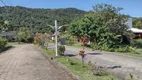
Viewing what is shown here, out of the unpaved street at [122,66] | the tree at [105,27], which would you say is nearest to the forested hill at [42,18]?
the tree at [105,27]

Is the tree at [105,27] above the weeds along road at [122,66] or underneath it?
above

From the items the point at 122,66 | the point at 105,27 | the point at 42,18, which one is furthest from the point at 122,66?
the point at 42,18

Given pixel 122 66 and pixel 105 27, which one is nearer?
pixel 122 66

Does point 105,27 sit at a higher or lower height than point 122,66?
higher

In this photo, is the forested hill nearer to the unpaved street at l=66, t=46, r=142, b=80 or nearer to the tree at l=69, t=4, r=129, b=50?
the tree at l=69, t=4, r=129, b=50

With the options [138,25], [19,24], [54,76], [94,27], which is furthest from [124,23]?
[19,24]

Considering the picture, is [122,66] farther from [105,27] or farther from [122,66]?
[105,27]

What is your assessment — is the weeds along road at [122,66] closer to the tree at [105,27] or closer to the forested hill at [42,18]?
the tree at [105,27]

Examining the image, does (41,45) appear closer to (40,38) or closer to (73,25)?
(40,38)

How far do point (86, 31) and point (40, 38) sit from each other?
7598 millimetres

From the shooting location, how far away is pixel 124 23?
40125mm

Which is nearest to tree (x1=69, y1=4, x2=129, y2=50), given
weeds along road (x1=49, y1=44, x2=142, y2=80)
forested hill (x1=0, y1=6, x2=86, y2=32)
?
weeds along road (x1=49, y1=44, x2=142, y2=80)

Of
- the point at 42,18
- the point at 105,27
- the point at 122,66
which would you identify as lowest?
the point at 122,66

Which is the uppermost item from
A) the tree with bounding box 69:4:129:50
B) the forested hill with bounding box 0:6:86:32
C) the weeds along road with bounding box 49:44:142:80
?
the forested hill with bounding box 0:6:86:32
